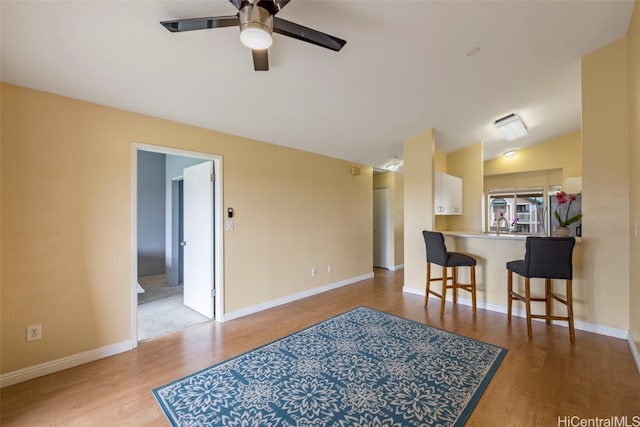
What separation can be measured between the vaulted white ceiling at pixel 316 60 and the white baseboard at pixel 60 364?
7.29 feet

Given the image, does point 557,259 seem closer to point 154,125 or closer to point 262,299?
point 262,299

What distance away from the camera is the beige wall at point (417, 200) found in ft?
13.7

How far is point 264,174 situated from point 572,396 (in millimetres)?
3592

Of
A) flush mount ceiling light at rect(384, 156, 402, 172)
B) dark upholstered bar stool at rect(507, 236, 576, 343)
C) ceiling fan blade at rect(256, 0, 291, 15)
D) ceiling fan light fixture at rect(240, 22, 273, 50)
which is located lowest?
dark upholstered bar stool at rect(507, 236, 576, 343)

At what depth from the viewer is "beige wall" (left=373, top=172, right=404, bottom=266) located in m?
6.23

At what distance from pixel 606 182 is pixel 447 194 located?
6.57 feet

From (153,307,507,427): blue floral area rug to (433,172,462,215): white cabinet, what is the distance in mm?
Result: 2239

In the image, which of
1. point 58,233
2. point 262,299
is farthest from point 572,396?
point 58,233

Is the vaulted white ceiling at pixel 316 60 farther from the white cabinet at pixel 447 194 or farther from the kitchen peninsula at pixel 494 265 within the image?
the kitchen peninsula at pixel 494 265

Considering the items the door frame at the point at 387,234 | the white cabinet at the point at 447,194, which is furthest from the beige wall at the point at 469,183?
the door frame at the point at 387,234

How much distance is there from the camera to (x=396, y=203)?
20.6 feet

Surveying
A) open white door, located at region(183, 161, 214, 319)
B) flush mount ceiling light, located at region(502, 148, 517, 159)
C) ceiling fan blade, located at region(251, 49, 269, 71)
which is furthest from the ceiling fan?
flush mount ceiling light, located at region(502, 148, 517, 159)

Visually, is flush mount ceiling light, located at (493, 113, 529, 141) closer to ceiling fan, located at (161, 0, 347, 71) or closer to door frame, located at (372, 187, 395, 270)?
door frame, located at (372, 187, 395, 270)

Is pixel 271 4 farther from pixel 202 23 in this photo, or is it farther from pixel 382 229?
pixel 382 229
